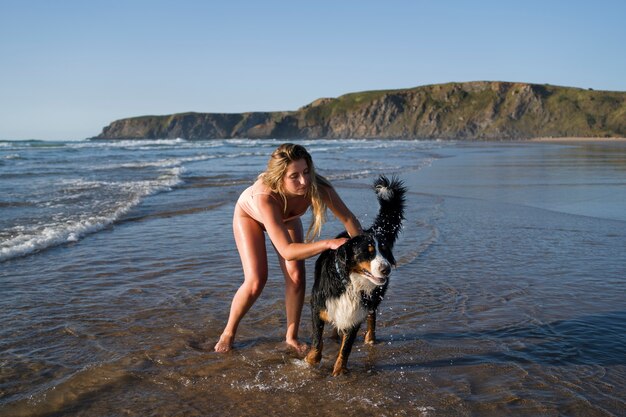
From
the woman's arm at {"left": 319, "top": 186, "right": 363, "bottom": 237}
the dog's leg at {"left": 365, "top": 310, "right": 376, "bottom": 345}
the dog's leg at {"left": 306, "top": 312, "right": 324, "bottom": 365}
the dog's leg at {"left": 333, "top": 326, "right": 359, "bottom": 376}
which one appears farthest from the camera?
the dog's leg at {"left": 365, "top": 310, "right": 376, "bottom": 345}

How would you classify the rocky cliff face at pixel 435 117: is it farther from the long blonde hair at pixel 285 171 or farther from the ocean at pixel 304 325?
the long blonde hair at pixel 285 171

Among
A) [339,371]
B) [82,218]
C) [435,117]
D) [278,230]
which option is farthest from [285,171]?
[435,117]

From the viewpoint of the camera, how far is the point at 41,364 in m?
4.37

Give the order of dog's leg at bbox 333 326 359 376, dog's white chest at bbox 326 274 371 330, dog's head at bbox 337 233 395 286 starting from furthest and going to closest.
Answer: dog's leg at bbox 333 326 359 376, dog's white chest at bbox 326 274 371 330, dog's head at bbox 337 233 395 286

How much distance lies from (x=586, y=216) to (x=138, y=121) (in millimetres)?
186359

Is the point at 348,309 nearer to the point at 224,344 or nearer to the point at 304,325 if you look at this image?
the point at 224,344

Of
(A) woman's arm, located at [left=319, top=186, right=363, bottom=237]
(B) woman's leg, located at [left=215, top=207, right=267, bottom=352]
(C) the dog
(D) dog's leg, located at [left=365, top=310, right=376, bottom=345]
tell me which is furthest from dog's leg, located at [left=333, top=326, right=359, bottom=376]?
(B) woman's leg, located at [left=215, top=207, right=267, bottom=352]

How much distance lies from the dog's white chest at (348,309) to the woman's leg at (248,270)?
0.87m

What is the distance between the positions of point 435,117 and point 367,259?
449 ft

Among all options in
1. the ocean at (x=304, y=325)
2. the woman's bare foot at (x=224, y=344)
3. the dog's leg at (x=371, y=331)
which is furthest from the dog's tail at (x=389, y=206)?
the woman's bare foot at (x=224, y=344)

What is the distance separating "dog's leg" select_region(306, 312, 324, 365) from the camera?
4352 millimetres

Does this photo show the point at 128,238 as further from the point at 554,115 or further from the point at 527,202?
the point at 554,115

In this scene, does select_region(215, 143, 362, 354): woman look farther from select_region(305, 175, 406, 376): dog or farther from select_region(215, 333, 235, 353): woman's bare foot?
select_region(305, 175, 406, 376): dog

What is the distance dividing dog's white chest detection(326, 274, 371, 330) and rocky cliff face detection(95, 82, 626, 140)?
108 metres
